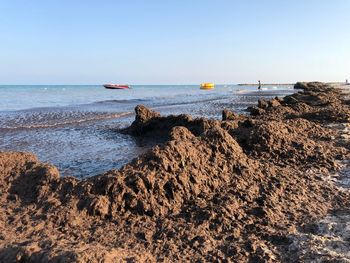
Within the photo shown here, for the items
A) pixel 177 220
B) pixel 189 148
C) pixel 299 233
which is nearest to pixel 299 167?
pixel 189 148

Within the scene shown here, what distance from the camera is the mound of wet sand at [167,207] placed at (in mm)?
3578

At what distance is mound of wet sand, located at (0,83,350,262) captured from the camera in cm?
358

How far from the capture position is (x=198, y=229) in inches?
160

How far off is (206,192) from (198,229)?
101cm

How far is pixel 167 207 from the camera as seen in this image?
454 centimetres

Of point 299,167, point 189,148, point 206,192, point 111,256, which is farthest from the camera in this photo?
point 299,167

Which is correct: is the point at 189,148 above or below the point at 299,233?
above

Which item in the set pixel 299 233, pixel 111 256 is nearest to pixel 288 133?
pixel 299 233

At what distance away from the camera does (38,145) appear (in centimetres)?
1152

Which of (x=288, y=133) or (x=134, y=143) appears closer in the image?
(x=288, y=133)

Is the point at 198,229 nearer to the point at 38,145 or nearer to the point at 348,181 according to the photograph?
the point at 348,181

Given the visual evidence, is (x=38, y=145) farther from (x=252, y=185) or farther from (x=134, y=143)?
(x=252, y=185)

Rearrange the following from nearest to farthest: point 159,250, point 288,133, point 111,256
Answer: point 111,256 < point 159,250 < point 288,133

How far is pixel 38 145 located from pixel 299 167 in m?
7.99
